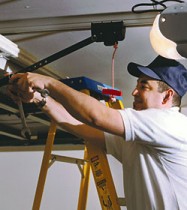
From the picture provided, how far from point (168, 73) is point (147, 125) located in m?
0.34

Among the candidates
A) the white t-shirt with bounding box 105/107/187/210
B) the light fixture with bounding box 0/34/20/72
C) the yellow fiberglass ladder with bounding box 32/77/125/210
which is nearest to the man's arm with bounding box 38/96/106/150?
the yellow fiberglass ladder with bounding box 32/77/125/210

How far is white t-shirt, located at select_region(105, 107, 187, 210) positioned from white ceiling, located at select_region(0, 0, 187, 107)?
657mm

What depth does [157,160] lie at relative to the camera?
1501 millimetres

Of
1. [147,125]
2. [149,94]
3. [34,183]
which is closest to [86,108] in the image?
[147,125]

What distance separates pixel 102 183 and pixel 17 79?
0.73 meters

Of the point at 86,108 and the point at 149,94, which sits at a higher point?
the point at 149,94

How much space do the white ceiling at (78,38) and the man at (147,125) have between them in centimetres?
40

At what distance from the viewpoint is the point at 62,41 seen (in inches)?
86.8

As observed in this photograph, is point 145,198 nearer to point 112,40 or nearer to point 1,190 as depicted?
point 112,40

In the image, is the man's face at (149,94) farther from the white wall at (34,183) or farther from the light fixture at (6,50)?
the white wall at (34,183)

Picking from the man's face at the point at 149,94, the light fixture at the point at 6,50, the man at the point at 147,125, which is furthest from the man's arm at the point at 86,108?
the light fixture at the point at 6,50

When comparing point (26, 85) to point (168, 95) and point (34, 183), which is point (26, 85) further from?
point (34, 183)

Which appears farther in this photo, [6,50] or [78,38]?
[78,38]

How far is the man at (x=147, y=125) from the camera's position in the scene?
1.37m
